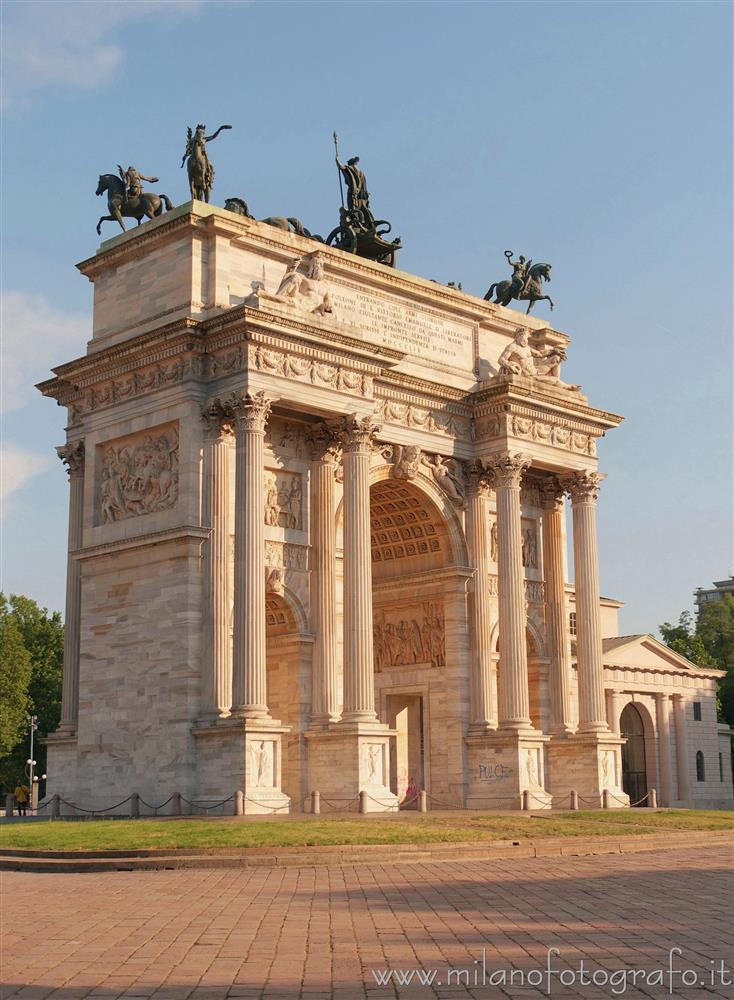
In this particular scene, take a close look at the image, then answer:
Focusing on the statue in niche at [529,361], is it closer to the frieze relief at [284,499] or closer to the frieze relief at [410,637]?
the frieze relief at [410,637]

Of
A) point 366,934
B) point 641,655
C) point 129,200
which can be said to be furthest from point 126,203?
point 641,655

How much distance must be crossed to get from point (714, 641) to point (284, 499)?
83.0 meters

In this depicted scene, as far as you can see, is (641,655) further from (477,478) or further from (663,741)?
(477,478)

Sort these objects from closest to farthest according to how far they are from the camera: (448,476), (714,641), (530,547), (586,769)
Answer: (448,476) → (586,769) → (530,547) → (714,641)

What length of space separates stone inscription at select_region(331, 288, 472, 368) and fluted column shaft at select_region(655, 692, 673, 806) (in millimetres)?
31258

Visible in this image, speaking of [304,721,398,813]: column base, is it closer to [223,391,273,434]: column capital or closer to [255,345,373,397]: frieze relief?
[223,391,273,434]: column capital

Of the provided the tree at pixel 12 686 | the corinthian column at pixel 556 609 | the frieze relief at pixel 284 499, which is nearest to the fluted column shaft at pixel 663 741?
the corinthian column at pixel 556 609

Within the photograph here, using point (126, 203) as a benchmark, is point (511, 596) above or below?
below

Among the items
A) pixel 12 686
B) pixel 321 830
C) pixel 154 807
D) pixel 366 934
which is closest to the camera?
pixel 366 934

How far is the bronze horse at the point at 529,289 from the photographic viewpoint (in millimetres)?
55969

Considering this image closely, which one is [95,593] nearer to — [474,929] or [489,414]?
[489,414]

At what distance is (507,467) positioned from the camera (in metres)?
50.0

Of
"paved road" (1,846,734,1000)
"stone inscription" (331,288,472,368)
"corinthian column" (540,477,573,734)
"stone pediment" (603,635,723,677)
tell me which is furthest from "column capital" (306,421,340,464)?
"stone pediment" (603,635,723,677)

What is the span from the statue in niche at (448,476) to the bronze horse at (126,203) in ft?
44.9
